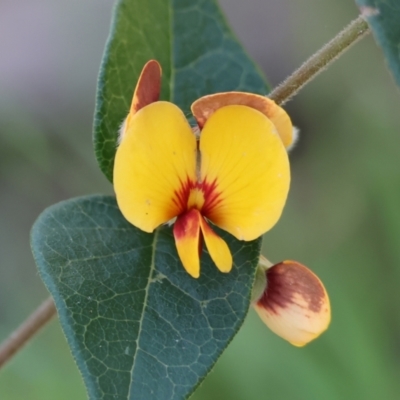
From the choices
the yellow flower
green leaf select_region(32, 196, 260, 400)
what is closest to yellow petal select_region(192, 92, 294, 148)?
the yellow flower

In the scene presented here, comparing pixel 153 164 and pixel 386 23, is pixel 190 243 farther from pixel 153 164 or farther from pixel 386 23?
pixel 386 23

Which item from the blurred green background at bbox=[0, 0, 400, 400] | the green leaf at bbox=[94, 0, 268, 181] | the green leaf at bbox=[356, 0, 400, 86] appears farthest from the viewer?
the blurred green background at bbox=[0, 0, 400, 400]

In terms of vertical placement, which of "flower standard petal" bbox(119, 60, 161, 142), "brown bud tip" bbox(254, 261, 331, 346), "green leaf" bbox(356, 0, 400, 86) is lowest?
"brown bud tip" bbox(254, 261, 331, 346)

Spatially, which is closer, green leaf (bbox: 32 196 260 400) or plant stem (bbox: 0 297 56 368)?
green leaf (bbox: 32 196 260 400)

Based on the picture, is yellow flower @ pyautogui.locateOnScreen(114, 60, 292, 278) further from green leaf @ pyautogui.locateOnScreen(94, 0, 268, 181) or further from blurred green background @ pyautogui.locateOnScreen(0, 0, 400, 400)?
blurred green background @ pyautogui.locateOnScreen(0, 0, 400, 400)

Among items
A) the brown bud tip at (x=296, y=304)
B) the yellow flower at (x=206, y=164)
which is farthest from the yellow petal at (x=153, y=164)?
the brown bud tip at (x=296, y=304)

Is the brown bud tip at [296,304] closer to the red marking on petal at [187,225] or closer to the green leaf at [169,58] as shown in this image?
the red marking on petal at [187,225]
